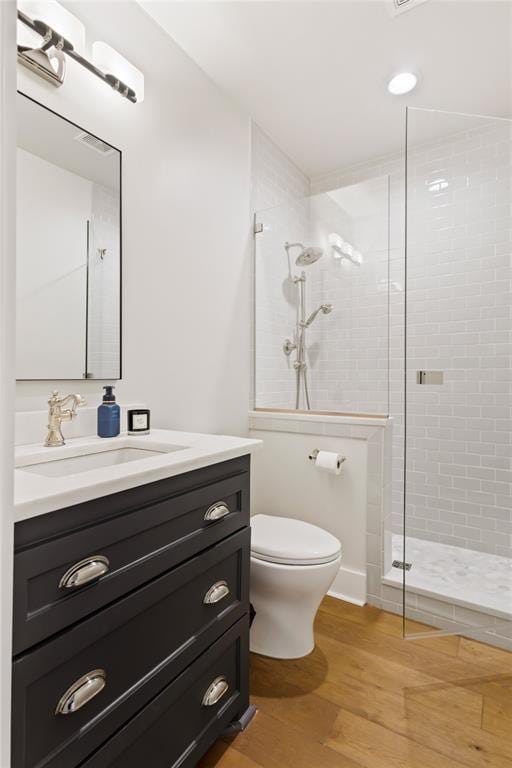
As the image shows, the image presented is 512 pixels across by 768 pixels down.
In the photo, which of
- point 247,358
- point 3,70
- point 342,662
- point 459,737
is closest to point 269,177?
point 247,358

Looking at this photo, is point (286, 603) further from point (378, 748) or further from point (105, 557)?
point (105, 557)

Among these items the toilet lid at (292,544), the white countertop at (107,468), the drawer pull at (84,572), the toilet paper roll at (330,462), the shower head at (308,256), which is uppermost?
the shower head at (308,256)

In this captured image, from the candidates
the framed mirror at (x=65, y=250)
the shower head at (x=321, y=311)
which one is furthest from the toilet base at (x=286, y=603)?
the shower head at (x=321, y=311)

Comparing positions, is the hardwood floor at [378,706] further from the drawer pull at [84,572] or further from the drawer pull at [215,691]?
the drawer pull at [84,572]

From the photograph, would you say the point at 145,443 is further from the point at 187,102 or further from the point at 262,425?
the point at 187,102

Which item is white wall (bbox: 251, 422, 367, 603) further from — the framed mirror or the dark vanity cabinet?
the framed mirror

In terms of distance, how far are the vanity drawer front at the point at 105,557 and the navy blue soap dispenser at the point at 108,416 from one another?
492mm

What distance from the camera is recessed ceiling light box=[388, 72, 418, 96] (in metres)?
2.13

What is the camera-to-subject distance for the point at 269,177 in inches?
107

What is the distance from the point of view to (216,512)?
117 cm

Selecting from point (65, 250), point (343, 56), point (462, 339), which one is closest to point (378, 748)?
point (462, 339)

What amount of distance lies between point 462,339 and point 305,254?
1.14 m

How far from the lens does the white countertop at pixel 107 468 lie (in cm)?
72

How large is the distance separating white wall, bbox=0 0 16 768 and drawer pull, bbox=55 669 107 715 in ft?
0.67
